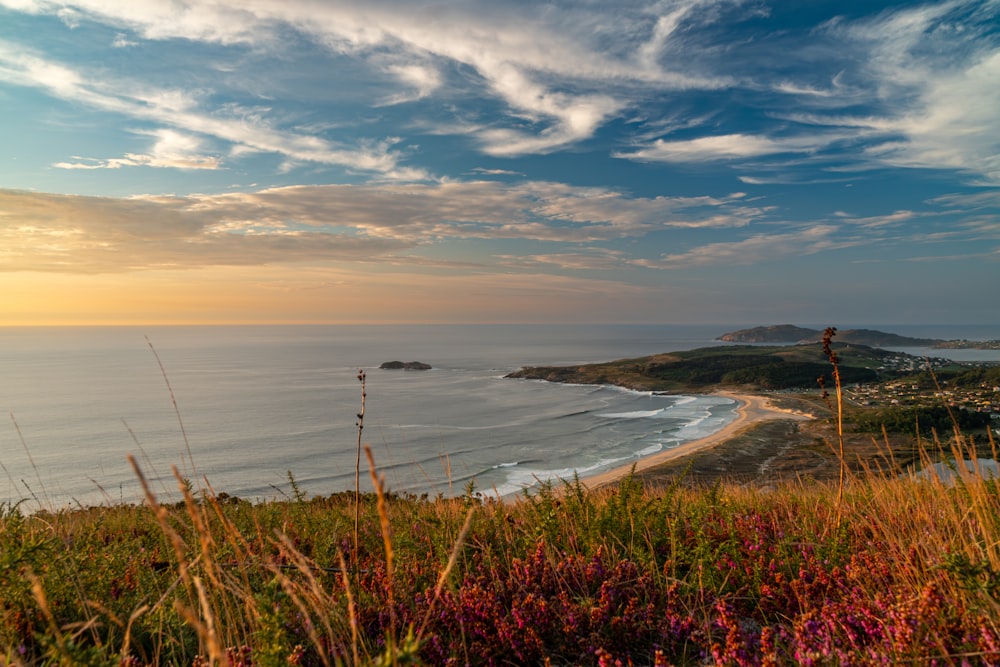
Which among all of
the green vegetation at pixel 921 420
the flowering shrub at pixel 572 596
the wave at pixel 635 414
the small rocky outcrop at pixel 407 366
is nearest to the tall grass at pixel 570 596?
the flowering shrub at pixel 572 596

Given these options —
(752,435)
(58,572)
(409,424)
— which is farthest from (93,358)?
(58,572)

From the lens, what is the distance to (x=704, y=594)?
3357 mm

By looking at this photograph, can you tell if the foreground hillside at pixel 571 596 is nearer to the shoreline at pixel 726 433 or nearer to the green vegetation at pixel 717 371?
the shoreline at pixel 726 433

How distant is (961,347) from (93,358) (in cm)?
27723

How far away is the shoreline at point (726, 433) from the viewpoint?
36.1 meters

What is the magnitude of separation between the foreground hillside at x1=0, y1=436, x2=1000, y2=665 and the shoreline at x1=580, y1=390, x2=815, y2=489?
73.5 feet

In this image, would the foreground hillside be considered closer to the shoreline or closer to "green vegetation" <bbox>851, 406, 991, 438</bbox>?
the shoreline

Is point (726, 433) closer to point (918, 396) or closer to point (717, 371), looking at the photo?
point (918, 396)

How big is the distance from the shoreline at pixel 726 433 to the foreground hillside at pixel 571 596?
22.4m

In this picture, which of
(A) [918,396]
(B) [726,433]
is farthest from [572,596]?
(A) [918,396]

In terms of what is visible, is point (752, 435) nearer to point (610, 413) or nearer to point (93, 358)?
point (610, 413)

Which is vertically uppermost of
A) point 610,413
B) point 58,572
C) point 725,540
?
point 58,572

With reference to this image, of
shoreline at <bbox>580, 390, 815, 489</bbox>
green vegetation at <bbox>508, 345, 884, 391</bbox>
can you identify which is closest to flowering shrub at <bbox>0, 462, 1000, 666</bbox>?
shoreline at <bbox>580, 390, 815, 489</bbox>

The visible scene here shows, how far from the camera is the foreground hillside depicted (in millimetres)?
2502
